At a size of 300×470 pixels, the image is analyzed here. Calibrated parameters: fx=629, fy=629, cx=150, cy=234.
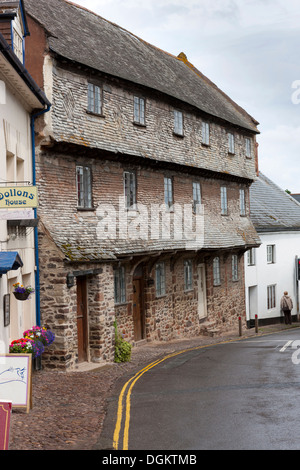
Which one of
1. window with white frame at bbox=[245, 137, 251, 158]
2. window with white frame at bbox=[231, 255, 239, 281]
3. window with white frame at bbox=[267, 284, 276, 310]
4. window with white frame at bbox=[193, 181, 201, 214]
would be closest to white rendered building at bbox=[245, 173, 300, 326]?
window with white frame at bbox=[267, 284, 276, 310]

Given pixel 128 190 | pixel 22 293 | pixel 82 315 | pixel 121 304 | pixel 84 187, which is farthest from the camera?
pixel 128 190

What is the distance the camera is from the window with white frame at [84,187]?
1867 centimetres

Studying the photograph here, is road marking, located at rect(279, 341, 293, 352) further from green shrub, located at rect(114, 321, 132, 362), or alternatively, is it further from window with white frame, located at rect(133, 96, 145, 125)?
window with white frame, located at rect(133, 96, 145, 125)

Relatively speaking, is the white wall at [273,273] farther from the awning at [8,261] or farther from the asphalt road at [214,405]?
the awning at [8,261]

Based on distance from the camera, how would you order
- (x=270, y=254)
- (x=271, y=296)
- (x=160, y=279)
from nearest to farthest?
1. (x=160, y=279)
2. (x=271, y=296)
3. (x=270, y=254)

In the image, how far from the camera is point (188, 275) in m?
25.7

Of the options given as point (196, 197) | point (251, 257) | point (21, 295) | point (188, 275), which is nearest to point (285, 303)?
point (251, 257)

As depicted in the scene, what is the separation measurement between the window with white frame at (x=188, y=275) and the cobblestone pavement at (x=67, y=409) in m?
6.43

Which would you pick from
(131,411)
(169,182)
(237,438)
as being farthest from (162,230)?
(237,438)

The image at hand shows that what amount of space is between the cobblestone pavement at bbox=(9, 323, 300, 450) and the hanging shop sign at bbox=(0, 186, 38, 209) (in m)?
3.82

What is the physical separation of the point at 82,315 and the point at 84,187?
383cm

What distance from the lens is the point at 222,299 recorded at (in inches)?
1131

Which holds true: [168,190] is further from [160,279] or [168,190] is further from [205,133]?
[205,133]

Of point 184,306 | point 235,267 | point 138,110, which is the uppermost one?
point 138,110
